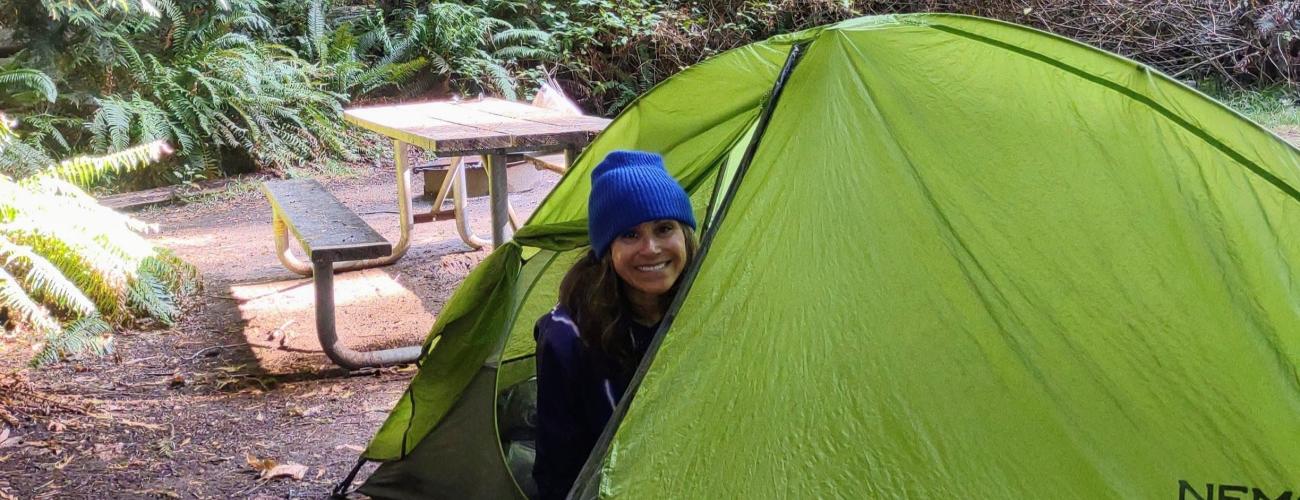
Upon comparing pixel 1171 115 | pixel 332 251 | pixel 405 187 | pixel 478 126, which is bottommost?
pixel 405 187

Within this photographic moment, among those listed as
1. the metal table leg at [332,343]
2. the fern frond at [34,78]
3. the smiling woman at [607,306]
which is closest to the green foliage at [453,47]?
the fern frond at [34,78]

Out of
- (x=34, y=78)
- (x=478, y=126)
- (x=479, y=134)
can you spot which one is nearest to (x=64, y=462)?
(x=479, y=134)

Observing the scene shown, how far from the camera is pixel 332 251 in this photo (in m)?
4.16

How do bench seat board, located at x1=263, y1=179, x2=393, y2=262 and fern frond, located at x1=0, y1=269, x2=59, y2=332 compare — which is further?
fern frond, located at x1=0, y1=269, x2=59, y2=332

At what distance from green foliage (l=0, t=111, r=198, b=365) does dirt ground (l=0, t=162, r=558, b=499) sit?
0.45ft

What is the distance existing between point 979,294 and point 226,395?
3.22 m

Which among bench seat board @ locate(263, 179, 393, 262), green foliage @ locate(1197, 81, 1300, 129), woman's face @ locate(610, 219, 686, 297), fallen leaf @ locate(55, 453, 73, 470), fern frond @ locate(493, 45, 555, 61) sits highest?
woman's face @ locate(610, 219, 686, 297)

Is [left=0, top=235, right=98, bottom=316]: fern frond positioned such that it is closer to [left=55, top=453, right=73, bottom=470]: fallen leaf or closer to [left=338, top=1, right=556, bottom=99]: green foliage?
[left=55, top=453, right=73, bottom=470]: fallen leaf

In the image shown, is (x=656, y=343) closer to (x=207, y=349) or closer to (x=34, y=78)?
(x=207, y=349)

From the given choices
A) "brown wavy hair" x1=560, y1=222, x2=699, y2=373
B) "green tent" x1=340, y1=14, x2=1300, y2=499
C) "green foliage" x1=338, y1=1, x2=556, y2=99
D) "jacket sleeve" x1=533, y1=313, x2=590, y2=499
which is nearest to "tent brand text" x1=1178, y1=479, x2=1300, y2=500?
"green tent" x1=340, y1=14, x2=1300, y2=499

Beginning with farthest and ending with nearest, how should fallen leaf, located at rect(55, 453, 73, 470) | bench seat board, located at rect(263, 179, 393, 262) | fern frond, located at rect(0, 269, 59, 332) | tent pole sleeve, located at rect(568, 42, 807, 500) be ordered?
1. fern frond, located at rect(0, 269, 59, 332)
2. bench seat board, located at rect(263, 179, 393, 262)
3. fallen leaf, located at rect(55, 453, 73, 470)
4. tent pole sleeve, located at rect(568, 42, 807, 500)

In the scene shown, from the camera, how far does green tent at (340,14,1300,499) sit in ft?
5.93

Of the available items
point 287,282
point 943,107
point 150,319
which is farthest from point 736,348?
point 287,282

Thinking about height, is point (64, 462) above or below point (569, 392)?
below
